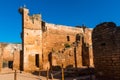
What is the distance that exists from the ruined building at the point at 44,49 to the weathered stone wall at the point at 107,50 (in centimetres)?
1209

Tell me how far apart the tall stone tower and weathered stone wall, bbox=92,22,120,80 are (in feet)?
42.1

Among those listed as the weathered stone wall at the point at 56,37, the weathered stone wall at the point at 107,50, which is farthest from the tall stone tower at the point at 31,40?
the weathered stone wall at the point at 107,50

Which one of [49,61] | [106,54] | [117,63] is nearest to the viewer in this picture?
[117,63]

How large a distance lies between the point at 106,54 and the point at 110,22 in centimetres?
223

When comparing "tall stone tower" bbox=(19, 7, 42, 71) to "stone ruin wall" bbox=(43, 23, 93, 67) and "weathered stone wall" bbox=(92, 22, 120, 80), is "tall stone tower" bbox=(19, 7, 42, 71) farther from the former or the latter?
"weathered stone wall" bbox=(92, 22, 120, 80)

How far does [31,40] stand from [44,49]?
7.84 ft

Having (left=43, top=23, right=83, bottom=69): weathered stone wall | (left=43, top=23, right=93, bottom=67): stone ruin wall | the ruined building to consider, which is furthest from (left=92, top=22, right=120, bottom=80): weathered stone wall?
(left=43, top=23, right=83, bottom=69): weathered stone wall

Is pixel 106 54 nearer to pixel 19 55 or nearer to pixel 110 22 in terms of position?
pixel 110 22

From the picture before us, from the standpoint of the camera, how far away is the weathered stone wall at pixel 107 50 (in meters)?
12.1

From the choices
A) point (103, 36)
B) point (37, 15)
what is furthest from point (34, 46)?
point (103, 36)

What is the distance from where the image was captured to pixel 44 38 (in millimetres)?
26891

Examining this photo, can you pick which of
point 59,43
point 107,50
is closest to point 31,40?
point 59,43

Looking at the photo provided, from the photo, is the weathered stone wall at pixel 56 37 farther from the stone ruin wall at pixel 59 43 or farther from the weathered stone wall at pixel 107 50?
the weathered stone wall at pixel 107 50

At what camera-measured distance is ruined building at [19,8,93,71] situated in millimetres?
25000
